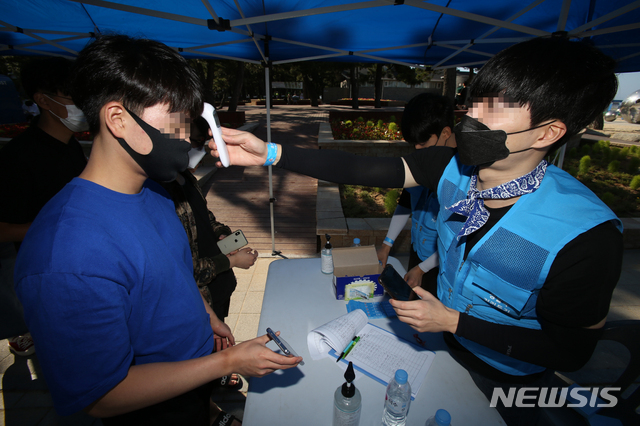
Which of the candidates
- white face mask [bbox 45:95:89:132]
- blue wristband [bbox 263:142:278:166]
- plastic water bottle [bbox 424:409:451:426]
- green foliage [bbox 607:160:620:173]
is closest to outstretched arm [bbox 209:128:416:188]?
Result: blue wristband [bbox 263:142:278:166]

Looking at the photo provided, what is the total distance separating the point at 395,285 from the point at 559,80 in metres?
1.03

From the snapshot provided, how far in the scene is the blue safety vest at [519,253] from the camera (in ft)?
3.55

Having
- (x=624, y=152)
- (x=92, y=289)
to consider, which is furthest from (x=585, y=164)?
(x=92, y=289)

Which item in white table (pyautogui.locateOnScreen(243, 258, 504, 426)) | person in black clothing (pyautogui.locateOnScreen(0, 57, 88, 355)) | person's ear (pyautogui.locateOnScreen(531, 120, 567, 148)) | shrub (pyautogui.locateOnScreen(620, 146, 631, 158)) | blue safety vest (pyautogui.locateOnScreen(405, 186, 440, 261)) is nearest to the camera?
person's ear (pyautogui.locateOnScreen(531, 120, 567, 148))

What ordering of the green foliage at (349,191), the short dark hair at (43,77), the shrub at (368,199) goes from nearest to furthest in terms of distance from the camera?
1. the short dark hair at (43,77)
2. the shrub at (368,199)
3. the green foliage at (349,191)

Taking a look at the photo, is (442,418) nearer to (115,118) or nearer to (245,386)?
(115,118)

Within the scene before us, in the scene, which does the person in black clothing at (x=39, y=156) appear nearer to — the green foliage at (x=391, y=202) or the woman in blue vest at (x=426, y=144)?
the woman in blue vest at (x=426, y=144)

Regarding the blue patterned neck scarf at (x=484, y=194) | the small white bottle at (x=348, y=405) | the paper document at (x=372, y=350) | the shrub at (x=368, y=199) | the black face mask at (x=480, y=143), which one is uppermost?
the black face mask at (x=480, y=143)

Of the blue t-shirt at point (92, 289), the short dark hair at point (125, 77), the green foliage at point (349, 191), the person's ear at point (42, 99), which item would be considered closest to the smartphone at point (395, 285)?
the blue t-shirt at point (92, 289)

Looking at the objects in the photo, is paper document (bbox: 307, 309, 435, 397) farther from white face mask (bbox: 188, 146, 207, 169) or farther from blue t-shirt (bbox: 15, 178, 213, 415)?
white face mask (bbox: 188, 146, 207, 169)

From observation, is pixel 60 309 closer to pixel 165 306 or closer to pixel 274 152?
pixel 165 306

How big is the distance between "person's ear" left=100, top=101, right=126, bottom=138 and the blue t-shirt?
211mm

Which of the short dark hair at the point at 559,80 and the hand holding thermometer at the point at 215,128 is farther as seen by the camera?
the hand holding thermometer at the point at 215,128

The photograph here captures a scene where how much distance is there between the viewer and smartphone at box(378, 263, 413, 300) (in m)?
1.33
